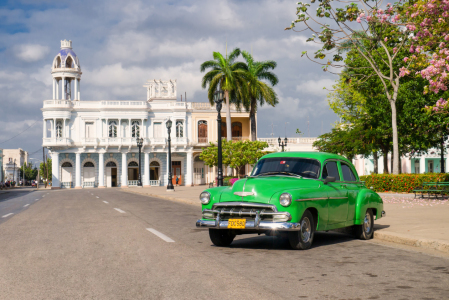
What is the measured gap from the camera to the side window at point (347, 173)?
977 centimetres

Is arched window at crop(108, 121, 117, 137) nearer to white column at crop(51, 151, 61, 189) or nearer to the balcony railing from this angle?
the balcony railing

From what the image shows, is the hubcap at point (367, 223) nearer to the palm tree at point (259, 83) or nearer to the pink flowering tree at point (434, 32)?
the pink flowering tree at point (434, 32)

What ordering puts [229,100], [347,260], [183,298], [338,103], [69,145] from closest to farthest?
[183,298] < [347,260] < [229,100] < [338,103] < [69,145]

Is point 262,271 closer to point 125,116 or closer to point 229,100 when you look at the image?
point 229,100

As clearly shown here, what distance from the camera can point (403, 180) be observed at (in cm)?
2472

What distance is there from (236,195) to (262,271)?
1894mm

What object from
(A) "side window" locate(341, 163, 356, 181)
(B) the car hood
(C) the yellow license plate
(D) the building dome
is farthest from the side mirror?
(D) the building dome

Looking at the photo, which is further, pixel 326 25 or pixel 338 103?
pixel 338 103

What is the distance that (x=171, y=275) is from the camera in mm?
6086

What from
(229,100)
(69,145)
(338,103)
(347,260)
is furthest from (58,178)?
(347,260)

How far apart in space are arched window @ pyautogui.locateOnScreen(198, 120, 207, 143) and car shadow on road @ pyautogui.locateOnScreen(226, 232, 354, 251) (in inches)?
2278

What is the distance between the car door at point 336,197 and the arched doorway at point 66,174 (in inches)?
2325

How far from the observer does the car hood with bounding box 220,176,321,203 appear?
7.91 metres

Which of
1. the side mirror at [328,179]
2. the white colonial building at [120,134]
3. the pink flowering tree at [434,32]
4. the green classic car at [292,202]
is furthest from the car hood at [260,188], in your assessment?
the white colonial building at [120,134]
